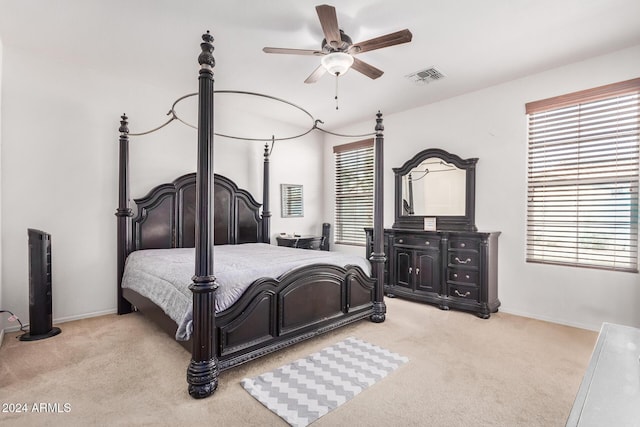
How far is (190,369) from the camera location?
2123 millimetres

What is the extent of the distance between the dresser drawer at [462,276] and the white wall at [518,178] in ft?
1.48

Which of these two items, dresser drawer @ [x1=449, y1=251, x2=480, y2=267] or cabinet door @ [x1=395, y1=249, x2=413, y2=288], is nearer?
dresser drawer @ [x1=449, y1=251, x2=480, y2=267]

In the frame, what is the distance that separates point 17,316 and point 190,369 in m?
2.49

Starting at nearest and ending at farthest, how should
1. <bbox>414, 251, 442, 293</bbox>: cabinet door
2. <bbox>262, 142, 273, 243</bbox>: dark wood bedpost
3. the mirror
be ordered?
1. <bbox>414, 251, 442, 293</bbox>: cabinet door
2. <bbox>262, 142, 273, 243</bbox>: dark wood bedpost
3. the mirror

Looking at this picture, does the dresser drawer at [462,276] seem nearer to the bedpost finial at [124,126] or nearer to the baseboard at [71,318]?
the baseboard at [71,318]

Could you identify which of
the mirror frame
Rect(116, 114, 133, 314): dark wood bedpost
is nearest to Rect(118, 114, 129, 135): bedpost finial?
Rect(116, 114, 133, 314): dark wood bedpost

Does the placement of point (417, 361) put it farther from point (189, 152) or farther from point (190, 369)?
point (189, 152)

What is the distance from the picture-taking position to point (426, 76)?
3.76 metres

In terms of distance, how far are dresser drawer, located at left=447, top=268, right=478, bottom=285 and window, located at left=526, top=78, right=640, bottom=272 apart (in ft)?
2.33

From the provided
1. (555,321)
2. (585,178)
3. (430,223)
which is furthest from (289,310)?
(585,178)

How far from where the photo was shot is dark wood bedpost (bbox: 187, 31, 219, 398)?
2119 mm

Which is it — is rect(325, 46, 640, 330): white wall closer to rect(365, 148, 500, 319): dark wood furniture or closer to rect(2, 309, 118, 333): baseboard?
rect(365, 148, 500, 319): dark wood furniture

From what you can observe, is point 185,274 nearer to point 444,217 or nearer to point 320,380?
point 320,380

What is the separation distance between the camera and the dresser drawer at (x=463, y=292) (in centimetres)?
385
